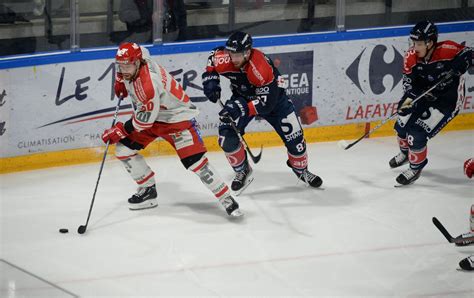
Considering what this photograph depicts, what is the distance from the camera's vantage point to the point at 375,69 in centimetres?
915

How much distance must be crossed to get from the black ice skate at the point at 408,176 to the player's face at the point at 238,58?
1.61 meters

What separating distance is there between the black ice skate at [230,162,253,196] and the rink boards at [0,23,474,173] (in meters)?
1.07

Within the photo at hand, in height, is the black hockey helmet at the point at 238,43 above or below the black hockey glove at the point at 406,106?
above

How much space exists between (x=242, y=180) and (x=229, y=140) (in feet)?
1.29

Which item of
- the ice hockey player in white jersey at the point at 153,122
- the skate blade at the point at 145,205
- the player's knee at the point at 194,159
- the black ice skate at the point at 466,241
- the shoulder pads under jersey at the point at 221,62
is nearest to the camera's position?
the black ice skate at the point at 466,241

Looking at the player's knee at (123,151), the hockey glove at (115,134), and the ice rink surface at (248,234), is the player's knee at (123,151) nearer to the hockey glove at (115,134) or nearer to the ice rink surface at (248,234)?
the hockey glove at (115,134)

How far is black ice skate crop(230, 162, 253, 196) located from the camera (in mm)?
7629

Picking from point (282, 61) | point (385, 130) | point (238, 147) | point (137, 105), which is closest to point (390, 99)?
point (385, 130)

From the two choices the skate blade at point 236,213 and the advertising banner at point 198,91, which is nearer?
the skate blade at point 236,213

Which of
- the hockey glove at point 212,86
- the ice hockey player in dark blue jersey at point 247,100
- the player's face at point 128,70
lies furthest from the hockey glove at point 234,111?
the player's face at point 128,70

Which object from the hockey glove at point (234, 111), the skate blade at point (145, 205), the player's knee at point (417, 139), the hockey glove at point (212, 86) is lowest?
the skate blade at point (145, 205)

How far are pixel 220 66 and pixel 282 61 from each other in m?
1.57

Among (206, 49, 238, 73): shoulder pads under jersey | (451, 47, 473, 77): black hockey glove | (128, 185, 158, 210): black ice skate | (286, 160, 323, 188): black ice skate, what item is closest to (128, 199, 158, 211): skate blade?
(128, 185, 158, 210): black ice skate

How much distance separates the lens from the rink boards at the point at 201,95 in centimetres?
795
